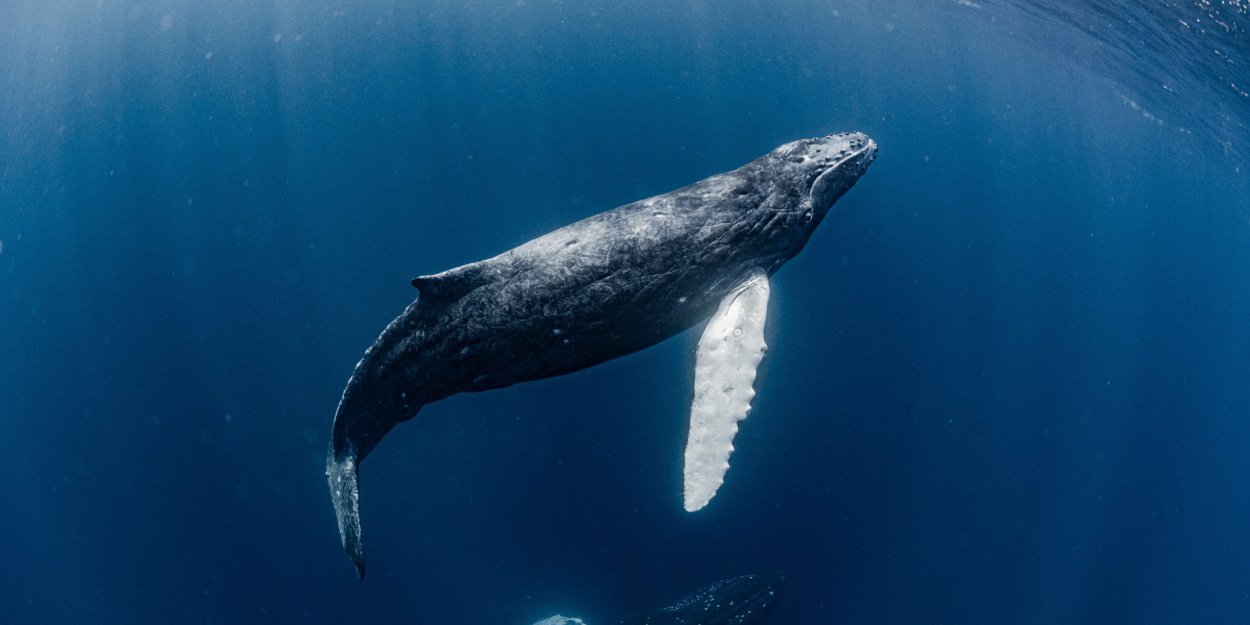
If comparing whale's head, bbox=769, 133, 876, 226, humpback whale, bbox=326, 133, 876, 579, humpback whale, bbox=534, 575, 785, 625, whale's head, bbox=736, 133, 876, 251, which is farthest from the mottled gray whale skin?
whale's head, bbox=769, 133, 876, 226

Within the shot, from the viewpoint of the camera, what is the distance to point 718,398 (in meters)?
4.99

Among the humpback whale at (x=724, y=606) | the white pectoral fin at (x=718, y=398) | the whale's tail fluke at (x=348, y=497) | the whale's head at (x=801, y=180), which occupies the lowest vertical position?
the humpback whale at (x=724, y=606)

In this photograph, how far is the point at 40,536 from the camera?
2808 cm

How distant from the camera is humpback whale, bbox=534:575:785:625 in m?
12.7

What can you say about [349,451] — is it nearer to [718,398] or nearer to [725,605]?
[718,398]

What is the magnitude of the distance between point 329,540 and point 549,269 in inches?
632

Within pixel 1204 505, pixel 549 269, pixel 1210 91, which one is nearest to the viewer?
pixel 549 269

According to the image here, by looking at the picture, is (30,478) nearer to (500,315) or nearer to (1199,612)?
(500,315)

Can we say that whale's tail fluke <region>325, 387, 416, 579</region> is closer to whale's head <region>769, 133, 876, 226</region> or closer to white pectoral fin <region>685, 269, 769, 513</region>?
white pectoral fin <region>685, 269, 769, 513</region>

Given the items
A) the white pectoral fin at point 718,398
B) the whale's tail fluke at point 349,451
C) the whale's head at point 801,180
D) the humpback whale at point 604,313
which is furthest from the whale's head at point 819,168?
the whale's tail fluke at point 349,451

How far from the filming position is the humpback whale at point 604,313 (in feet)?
15.8

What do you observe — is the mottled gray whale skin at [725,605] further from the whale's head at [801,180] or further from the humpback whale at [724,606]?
the whale's head at [801,180]

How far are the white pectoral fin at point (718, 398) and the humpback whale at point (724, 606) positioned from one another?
30.1 feet

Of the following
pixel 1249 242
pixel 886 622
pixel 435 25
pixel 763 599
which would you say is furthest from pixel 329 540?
pixel 1249 242
